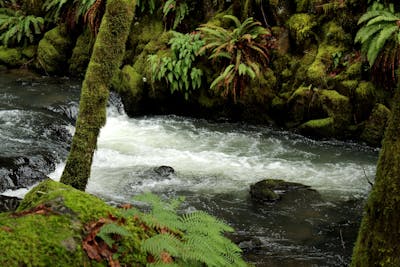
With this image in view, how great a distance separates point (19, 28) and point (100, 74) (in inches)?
480

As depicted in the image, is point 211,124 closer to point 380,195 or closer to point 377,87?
point 377,87

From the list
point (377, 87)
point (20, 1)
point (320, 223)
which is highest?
point (20, 1)

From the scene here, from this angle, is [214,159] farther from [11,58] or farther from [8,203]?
[11,58]

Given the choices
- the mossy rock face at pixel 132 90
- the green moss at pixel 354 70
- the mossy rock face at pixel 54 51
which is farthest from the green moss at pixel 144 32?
the green moss at pixel 354 70

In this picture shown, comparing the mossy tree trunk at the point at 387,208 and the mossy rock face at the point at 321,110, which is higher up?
the mossy tree trunk at the point at 387,208

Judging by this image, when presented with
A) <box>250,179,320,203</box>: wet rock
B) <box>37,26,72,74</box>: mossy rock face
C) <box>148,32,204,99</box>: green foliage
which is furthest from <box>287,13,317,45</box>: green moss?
<box>37,26,72,74</box>: mossy rock face

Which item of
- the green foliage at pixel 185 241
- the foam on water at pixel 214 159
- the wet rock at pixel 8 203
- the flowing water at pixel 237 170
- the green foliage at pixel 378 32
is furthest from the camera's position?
the green foliage at pixel 378 32

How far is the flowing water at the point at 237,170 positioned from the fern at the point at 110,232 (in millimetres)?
3568

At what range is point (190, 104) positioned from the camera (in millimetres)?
12672

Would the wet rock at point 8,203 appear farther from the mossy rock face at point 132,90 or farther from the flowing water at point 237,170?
the mossy rock face at point 132,90

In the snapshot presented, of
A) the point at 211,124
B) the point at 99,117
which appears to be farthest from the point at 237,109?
the point at 99,117

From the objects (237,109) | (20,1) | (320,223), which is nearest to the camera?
(320,223)

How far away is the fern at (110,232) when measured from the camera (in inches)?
107

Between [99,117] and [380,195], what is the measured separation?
10.7 feet
